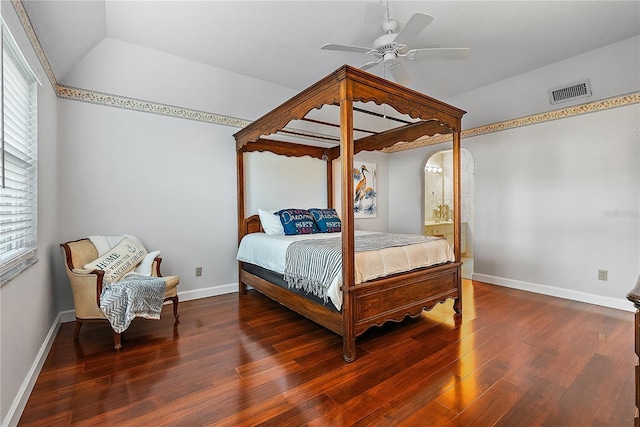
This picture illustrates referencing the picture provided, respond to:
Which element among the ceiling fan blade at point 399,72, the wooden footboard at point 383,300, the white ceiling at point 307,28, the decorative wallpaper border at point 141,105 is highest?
the white ceiling at point 307,28

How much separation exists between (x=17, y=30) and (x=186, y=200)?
2257mm

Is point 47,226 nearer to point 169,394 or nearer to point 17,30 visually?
point 17,30

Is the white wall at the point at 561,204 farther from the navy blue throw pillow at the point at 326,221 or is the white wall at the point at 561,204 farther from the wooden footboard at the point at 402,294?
the navy blue throw pillow at the point at 326,221

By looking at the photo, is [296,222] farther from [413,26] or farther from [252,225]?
[413,26]

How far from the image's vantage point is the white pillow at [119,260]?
2.81 m

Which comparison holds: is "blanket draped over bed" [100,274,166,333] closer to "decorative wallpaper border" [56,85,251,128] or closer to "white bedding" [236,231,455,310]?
"white bedding" [236,231,455,310]

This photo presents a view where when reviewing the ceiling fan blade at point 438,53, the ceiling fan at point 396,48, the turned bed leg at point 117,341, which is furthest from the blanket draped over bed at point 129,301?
the ceiling fan blade at point 438,53

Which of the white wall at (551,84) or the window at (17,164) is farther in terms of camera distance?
the white wall at (551,84)

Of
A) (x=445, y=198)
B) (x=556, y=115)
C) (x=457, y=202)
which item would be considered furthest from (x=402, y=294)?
(x=445, y=198)

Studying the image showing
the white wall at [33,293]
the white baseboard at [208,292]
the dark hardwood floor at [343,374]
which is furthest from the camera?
the white baseboard at [208,292]

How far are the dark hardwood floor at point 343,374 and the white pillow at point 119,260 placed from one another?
580 mm

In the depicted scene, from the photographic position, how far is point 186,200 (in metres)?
3.87

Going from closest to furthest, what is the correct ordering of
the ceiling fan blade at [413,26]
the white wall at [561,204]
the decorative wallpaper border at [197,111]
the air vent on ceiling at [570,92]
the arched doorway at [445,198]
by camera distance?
the ceiling fan blade at [413,26] < the decorative wallpaper border at [197,111] < the white wall at [561,204] < the air vent on ceiling at [570,92] < the arched doorway at [445,198]

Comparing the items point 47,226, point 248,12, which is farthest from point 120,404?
point 248,12
